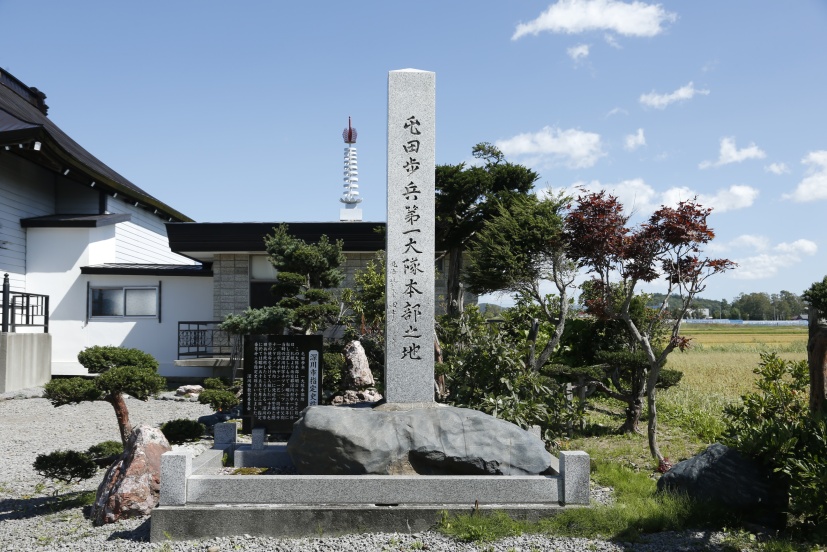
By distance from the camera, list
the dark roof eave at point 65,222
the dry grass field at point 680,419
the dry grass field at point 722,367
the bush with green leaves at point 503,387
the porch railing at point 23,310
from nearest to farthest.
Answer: the bush with green leaves at point 503,387, the dry grass field at point 680,419, the dry grass field at point 722,367, the porch railing at point 23,310, the dark roof eave at point 65,222

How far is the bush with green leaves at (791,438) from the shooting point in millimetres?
5043

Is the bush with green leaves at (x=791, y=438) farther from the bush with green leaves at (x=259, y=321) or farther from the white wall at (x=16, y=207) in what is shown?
the white wall at (x=16, y=207)

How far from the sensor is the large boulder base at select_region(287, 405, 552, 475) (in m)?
5.93

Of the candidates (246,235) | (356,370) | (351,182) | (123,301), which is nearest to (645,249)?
(356,370)

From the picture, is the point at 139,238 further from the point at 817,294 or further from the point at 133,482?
the point at 817,294

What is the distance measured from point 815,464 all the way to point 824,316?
8.30 ft

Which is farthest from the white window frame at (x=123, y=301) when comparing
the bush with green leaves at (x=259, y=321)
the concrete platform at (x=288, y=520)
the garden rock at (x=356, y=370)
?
the concrete platform at (x=288, y=520)

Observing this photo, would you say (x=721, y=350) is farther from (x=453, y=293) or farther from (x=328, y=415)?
(x=328, y=415)

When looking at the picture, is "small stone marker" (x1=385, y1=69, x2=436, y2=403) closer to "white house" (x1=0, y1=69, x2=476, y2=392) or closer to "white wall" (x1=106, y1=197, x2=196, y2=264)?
"white house" (x1=0, y1=69, x2=476, y2=392)

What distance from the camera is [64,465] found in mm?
6715

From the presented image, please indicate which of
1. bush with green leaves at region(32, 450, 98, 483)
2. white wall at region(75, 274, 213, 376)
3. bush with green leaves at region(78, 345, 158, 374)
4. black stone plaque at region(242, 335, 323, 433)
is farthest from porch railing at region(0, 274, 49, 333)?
bush with green leaves at region(32, 450, 98, 483)

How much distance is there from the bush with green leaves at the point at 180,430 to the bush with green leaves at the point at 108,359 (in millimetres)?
752

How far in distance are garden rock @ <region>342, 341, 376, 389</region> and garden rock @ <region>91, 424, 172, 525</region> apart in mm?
5308

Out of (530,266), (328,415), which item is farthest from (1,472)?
(530,266)
